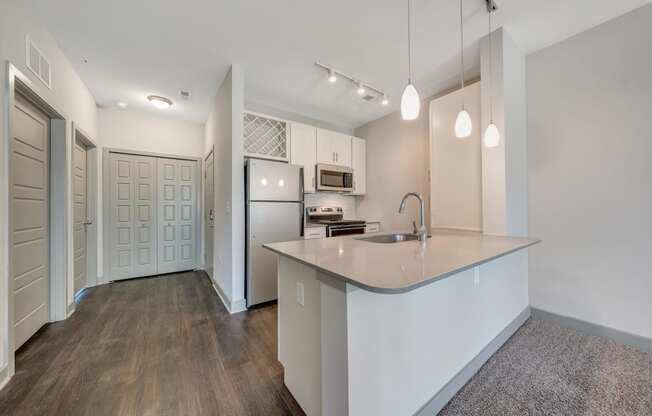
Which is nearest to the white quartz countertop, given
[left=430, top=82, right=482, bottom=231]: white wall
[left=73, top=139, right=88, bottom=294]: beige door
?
[left=430, top=82, right=482, bottom=231]: white wall

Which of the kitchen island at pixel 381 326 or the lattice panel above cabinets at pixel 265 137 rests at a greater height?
the lattice panel above cabinets at pixel 265 137

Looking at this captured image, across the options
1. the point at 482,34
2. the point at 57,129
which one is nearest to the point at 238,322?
the point at 57,129

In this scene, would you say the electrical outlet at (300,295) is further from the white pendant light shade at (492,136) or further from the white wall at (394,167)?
the white wall at (394,167)

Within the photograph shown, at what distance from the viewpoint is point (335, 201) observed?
14.8 feet

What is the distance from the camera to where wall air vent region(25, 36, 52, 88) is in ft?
6.10

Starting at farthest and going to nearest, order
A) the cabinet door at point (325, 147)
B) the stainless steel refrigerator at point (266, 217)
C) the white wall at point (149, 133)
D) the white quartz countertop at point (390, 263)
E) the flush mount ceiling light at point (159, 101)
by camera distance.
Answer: the cabinet door at point (325, 147) < the white wall at point (149, 133) < the flush mount ceiling light at point (159, 101) < the stainless steel refrigerator at point (266, 217) < the white quartz countertop at point (390, 263)

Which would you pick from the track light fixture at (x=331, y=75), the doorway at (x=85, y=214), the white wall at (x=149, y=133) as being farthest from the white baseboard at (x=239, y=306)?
the white wall at (x=149, y=133)

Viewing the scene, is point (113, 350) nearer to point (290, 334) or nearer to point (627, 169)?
point (290, 334)

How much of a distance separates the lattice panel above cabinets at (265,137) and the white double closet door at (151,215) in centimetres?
182

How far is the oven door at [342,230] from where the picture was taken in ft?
11.3

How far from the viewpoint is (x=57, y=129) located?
8.05ft

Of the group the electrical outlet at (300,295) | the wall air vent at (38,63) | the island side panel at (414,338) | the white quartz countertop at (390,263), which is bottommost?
the island side panel at (414,338)

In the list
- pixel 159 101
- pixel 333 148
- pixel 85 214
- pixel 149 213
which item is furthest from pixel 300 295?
pixel 149 213

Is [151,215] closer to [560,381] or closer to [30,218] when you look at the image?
[30,218]
